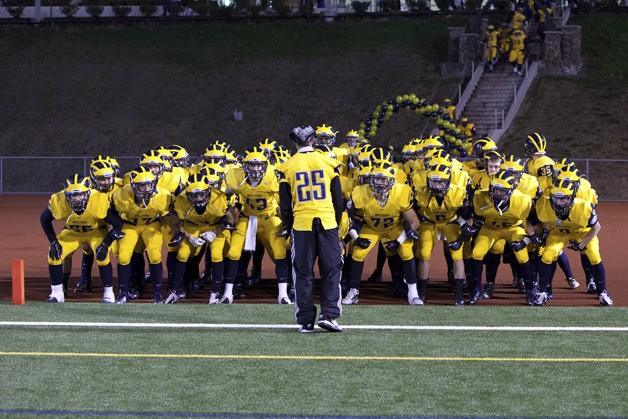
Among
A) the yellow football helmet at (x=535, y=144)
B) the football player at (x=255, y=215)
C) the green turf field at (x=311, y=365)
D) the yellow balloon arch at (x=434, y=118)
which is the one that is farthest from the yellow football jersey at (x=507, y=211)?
the yellow balloon arch at (x=434, y=118)

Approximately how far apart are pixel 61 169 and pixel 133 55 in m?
8.68

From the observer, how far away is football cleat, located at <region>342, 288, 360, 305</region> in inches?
547

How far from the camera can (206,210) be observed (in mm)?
14109

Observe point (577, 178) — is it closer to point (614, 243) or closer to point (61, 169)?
point (614, 243)

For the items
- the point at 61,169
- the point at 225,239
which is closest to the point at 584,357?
the point at 225,239

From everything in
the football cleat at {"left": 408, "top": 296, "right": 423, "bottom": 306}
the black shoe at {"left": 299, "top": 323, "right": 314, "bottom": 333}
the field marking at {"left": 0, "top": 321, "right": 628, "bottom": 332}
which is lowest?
the football cleat at {"left": 408, "top": 296, "right": 423, "bottom": 306}

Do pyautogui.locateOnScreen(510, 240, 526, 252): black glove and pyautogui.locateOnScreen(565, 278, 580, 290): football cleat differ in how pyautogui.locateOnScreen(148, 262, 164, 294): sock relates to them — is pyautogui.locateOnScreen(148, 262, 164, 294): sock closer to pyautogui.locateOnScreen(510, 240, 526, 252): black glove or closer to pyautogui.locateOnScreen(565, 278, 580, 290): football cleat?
pyautogui.locateOnScreen(510, 240, 526, 252): black glove

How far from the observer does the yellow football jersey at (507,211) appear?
542 inches

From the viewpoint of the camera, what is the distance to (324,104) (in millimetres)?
38875

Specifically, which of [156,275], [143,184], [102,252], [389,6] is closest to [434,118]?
[389,6]

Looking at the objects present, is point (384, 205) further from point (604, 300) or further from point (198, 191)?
point (604, 300)

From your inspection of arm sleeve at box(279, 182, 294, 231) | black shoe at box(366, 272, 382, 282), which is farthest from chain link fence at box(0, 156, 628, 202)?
arm sleeve at box(279, 182, 294, 231)

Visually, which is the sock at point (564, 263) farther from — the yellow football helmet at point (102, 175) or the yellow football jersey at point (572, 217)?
the yellow football helmet at point (102, 175)

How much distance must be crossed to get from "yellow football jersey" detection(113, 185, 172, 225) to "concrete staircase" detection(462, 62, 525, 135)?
879 inches
